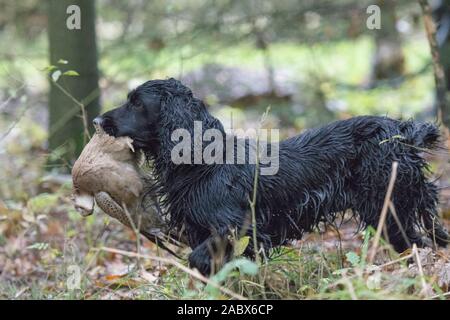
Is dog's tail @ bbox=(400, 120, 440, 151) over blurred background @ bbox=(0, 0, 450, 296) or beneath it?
beneath

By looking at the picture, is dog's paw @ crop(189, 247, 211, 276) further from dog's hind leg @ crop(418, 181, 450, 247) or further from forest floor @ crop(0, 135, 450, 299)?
dog's hind leg @ crop(418, 181, 450, 247)

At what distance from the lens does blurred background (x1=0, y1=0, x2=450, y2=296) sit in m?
6.09

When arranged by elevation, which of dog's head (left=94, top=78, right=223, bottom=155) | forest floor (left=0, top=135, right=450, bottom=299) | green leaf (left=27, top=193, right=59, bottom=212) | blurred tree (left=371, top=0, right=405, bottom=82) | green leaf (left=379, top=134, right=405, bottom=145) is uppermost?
blurred tree (left=371, top=0, right=405, bottom=82)

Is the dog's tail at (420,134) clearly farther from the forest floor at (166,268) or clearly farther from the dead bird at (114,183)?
the dead bird at (114,183)

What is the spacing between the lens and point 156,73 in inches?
405

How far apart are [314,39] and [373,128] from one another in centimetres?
522

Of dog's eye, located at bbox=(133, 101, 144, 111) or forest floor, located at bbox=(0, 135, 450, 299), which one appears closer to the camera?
forest floor, located at bbox=(0, 135, 450, 299)

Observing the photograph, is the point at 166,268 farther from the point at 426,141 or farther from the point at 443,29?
the point at 443,29

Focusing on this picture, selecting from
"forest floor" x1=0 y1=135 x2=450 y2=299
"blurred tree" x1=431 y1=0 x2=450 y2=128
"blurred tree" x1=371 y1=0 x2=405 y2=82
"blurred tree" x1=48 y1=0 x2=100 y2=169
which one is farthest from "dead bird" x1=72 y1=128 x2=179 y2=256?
"blurred tree" x1=371 y1=0 x2=405 y2=82

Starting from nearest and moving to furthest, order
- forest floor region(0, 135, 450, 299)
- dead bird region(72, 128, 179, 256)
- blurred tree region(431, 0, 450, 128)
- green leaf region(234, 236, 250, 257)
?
1. forest floor region(0, 135, 450, 299)
2. green leaf region(234, 236, 250, 257)
3. dead bird region(72, 128, 179, 256)
4. blurred tree region(431, 0, 450, 128)

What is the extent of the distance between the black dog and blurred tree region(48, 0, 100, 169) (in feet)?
9.18

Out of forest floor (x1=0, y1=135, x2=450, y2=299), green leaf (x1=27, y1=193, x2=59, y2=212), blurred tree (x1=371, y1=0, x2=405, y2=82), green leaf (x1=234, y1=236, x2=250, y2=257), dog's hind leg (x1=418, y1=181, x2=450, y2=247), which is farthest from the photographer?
blurred tree (x1=371, y1=0, x2=405, y2=82)
